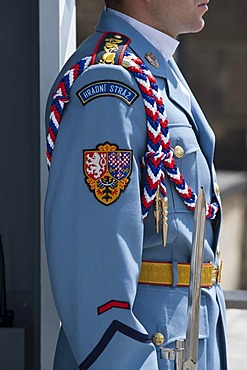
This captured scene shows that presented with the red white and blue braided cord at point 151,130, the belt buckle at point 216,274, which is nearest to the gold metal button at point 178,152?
the red white and blue braided cord at point 151,130

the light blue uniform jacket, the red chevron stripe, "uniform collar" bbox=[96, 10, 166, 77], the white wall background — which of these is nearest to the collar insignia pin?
"uniform collar" bbox=[96, 10, 166, 77]

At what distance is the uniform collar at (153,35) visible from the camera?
2123 millimetres

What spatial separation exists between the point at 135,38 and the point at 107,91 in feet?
0.62

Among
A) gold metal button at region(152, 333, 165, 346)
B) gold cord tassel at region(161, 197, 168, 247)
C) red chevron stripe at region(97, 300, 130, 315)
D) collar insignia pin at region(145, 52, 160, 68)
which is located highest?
collar insignia pin at region(145, 52, 160, 68)

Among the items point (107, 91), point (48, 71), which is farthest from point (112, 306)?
point (48, 71)

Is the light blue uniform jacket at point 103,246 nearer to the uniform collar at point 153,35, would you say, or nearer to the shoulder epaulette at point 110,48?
the shoulder epaulette at point 110,48

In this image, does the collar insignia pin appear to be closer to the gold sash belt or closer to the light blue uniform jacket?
the light blue uniform jacket

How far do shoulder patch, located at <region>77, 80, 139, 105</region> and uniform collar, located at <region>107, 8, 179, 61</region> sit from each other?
0.60ft

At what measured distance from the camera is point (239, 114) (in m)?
17.0

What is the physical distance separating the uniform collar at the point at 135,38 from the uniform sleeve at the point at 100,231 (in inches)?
5.7

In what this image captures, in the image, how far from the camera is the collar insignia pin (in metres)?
2.11

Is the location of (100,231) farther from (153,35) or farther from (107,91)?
(153,35)

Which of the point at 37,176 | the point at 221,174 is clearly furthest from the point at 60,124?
the point at 221,174

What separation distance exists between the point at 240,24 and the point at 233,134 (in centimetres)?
159
